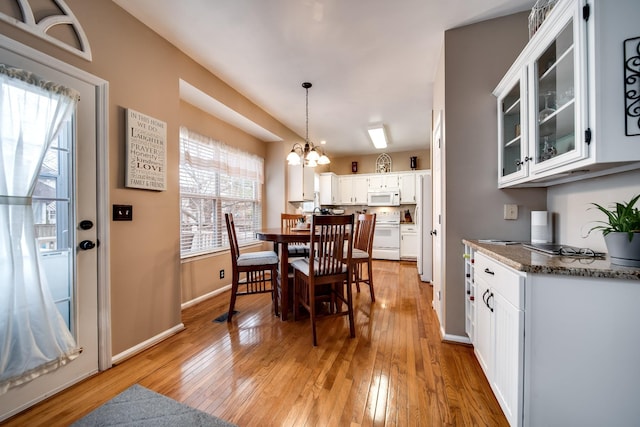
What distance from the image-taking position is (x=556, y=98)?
52.3 inches

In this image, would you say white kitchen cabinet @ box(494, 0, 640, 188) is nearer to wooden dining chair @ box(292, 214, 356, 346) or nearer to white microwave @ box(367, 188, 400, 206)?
wooden dining chair @ box(292, 214, 356, 346)

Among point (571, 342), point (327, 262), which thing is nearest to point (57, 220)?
point (327, 262)

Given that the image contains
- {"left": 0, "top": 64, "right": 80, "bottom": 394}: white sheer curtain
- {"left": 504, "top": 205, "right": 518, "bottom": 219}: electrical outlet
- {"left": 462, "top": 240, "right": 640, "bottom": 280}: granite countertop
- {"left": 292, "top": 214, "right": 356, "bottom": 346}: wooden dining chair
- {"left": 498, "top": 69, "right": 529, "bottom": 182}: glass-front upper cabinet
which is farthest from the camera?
{"left": 292, "top": 214, "right": 356, "bottom": 346}: wooden dining chair

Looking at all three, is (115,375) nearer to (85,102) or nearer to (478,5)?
(85,102)

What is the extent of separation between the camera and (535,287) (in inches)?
42.0

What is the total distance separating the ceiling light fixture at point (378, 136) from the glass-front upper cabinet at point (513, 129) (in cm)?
259

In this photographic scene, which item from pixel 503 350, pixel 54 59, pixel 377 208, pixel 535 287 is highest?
pixel 54 59

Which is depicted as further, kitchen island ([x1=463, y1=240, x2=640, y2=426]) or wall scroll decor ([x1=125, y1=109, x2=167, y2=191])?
wall scroll decor ([x1=125, y1=109, x2=167, y2=191])

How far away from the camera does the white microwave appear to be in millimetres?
5688

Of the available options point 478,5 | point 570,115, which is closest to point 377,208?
point 478,5

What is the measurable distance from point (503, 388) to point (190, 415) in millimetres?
1661

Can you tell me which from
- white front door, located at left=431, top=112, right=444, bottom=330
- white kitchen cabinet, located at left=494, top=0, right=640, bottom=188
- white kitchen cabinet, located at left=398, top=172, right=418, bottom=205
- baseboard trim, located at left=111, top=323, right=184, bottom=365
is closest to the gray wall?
white front door, located at left=431, top=112, right=444, bottom=330

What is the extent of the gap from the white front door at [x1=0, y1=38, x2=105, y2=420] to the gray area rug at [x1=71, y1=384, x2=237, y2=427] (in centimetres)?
39

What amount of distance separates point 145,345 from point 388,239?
15.3 ft
